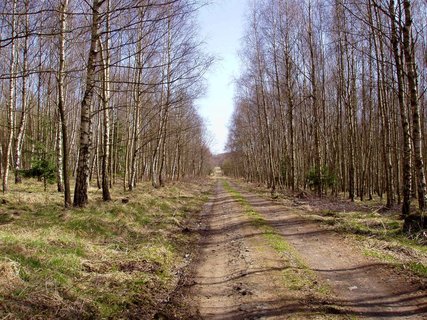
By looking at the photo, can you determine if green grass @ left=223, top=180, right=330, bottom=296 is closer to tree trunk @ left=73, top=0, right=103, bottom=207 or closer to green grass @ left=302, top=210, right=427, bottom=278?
green grass @ left=302, top=210, right=427, bottom=278

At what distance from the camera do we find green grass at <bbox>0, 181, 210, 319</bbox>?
14.6ft

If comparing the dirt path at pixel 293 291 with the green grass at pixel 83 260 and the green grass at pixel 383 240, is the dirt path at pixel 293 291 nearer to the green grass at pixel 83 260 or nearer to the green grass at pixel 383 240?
the green grass at pixel 383 240

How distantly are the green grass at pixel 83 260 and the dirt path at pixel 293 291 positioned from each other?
834mm

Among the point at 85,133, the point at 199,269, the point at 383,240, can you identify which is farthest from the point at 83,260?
the point at 383,240

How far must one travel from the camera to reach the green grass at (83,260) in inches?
175

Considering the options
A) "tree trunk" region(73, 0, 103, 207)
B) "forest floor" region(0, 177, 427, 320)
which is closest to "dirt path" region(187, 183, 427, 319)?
Answer: "forest floor" region(0, 177, 427, 320)

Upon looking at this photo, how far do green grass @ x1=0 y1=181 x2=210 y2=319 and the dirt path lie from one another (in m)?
0.83

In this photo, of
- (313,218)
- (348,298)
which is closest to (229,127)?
(313,218)

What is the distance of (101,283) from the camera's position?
5.49m

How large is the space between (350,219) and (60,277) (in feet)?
31.7

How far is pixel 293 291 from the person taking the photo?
17.9 ft

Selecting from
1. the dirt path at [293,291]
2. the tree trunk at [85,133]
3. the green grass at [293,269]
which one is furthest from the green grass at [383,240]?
the tree trunk at [85,133]

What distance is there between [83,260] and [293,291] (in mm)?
3583

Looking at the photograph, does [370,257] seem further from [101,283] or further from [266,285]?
[101,283]
